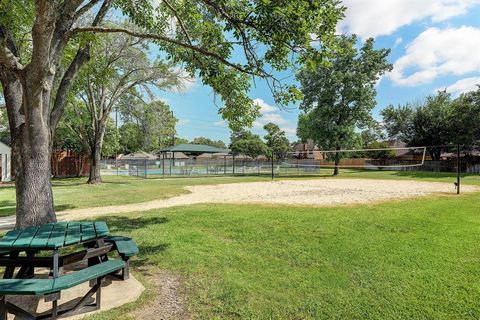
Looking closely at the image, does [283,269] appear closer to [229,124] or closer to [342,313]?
[342,313]

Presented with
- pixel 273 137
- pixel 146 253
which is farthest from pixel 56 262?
pixel 273 137

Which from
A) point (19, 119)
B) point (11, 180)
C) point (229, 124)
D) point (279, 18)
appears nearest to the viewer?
point (279, 18)

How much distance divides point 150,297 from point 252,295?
1.13m

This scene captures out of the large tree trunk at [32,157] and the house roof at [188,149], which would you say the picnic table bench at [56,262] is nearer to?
the large tree trunk at [32,157]

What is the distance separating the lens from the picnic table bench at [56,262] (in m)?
2.57

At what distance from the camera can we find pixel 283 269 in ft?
13.2

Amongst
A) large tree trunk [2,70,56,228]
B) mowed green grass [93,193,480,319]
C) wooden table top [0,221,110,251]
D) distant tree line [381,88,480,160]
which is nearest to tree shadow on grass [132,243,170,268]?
mowed green grass [93,193,480,319]

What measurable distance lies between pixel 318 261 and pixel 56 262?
10.8 ft

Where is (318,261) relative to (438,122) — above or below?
below

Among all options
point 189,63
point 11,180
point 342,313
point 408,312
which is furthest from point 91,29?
point 11,180

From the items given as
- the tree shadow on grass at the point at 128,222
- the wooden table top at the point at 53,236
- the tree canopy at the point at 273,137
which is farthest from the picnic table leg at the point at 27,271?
the tree canopy at the point at 273,137

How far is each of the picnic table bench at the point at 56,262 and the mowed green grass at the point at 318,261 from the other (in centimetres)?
40

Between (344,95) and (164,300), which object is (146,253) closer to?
(164,300)

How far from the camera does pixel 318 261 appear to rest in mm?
4273
